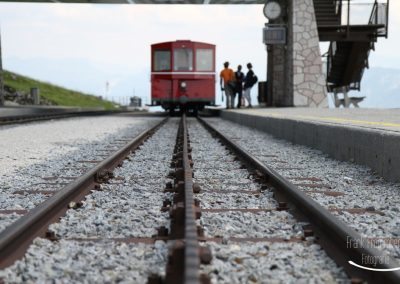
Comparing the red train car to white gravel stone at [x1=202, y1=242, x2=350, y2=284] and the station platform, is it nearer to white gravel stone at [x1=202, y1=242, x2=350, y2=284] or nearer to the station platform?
the station platform

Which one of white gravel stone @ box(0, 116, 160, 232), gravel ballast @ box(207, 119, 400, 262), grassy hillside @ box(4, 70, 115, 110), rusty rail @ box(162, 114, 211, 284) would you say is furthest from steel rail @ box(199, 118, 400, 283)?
grassy hillside @ box(4, 70, 115, 110)

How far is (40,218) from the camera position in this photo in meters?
3.59

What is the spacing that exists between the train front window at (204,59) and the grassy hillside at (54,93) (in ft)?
88.2

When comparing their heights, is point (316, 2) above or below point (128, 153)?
above

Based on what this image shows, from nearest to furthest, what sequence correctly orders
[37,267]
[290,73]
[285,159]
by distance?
[37,267]
[285,159]
[290,73]

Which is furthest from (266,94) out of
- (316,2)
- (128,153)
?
(128,153)

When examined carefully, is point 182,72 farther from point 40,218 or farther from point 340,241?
point 340,241

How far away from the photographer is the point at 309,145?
31.9ft

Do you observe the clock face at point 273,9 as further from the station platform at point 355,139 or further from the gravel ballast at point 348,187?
the gravel ballast at point 348,187

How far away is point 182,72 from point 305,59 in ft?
15.6

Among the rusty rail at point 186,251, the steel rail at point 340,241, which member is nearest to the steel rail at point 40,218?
the rusty rail at point 186,251

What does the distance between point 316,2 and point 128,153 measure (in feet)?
59.9

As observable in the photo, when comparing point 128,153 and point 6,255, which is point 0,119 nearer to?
point 128,153

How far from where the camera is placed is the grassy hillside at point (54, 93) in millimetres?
48938
